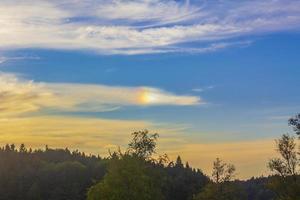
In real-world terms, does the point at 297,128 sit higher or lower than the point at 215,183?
higher

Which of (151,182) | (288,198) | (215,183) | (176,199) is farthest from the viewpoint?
(176,199)

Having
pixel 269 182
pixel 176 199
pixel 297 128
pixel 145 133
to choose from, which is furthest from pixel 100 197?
pixel 176 199

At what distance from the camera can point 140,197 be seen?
58.4 metres

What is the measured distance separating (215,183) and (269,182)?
1567 cm

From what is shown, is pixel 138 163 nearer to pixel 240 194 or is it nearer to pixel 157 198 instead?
pixel 157 198

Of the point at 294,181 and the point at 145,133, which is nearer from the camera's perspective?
the point at 294,181

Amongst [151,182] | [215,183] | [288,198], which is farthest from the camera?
[215,183]

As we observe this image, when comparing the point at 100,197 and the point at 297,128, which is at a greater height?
the point at 297,128

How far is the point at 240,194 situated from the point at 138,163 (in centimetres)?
2058

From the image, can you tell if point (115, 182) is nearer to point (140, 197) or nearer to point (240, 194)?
point (140, 197)

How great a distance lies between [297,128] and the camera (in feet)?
189

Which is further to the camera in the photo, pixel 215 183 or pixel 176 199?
pixel 176 199

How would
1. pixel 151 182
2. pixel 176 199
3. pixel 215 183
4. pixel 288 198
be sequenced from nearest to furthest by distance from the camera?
pixel 288 198 < pixel 151 182 < pixel 215 183 < pixel 176 199

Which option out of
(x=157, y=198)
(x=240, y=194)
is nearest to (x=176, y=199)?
(x=240, y=194)
